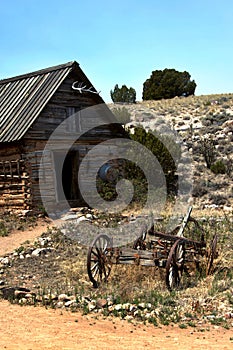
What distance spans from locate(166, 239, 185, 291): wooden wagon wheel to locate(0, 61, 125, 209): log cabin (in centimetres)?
823

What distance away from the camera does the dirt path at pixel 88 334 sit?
20.4ft

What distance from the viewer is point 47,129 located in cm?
1689

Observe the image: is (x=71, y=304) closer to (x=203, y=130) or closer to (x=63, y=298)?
(x=63, y=298)

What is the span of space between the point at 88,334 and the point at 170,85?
4104 cm

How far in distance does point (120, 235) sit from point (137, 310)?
5156 mm

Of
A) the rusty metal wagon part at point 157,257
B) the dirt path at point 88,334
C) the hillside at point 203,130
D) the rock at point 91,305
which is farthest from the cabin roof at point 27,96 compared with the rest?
the dirt path at point 88,334

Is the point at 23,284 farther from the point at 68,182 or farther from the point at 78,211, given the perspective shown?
the point at 68,182

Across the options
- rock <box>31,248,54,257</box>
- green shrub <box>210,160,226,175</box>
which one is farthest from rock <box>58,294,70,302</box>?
green shrub <box>210,160,226,175</box>

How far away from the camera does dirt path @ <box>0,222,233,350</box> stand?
6.23 meters

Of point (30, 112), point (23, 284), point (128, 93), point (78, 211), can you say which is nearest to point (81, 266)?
point (23, 284)

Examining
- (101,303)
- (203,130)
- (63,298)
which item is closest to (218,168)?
(203,130)

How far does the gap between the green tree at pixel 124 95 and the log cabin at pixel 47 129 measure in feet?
81.9

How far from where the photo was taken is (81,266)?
10328 mm

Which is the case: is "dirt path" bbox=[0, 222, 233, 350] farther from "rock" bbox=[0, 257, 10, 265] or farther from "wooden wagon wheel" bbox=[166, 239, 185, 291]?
"rock" bbox=[0, 257, 10, 265]
